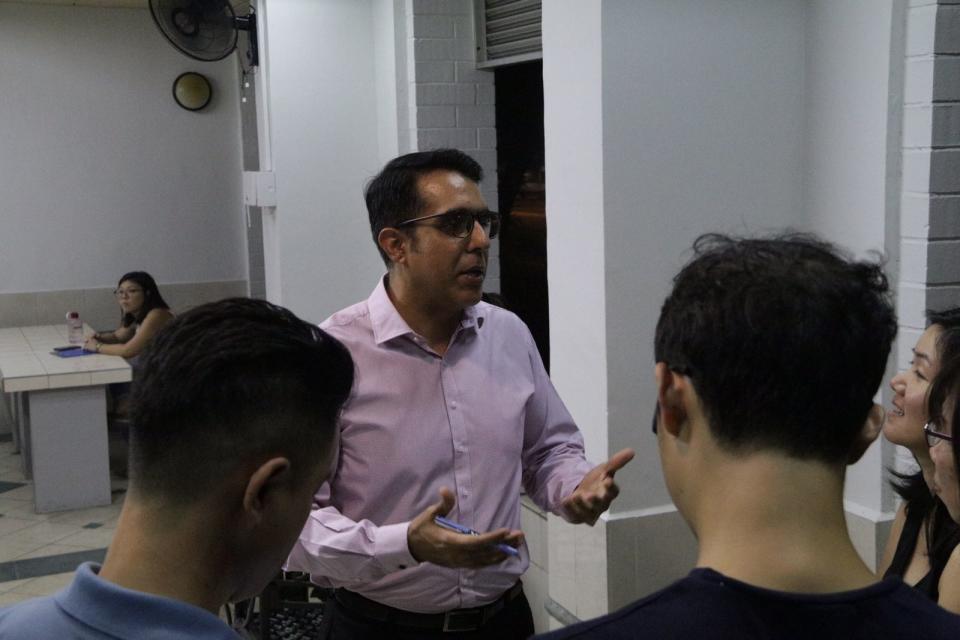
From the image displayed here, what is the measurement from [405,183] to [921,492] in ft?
4.15

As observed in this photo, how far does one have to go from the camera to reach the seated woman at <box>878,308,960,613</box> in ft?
6.82

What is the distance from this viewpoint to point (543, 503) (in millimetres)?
2277

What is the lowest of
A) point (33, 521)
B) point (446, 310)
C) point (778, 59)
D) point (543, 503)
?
point (33, 521)

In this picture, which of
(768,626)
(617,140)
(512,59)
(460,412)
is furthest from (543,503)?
(512,59)

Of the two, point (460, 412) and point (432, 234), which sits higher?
point (432, 234)

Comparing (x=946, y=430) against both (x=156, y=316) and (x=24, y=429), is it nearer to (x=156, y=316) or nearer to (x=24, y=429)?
(x=156, y=316)

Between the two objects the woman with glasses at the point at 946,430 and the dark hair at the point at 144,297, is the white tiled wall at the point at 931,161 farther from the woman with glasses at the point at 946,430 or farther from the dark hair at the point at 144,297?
the dark hair at the point at 144,297

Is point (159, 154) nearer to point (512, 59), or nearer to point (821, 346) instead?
point (512, 59)

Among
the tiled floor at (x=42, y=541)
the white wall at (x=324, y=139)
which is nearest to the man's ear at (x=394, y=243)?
the white wall at (x=324, y=139)

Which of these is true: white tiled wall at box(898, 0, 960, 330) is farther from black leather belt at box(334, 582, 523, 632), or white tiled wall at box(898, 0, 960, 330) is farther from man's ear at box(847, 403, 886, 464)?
man's ear at box(847, 403, 886, 464)

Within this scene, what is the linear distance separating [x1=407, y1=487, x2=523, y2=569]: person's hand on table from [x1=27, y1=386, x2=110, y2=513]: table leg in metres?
4.90

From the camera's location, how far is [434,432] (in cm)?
217

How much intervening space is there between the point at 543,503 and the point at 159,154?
742 centimetres

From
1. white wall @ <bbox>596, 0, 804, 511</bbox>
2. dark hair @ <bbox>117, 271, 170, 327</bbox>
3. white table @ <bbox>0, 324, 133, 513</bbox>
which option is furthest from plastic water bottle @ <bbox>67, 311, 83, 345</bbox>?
white wall @ <bbox>596, 0, 804, 511</bbox>
